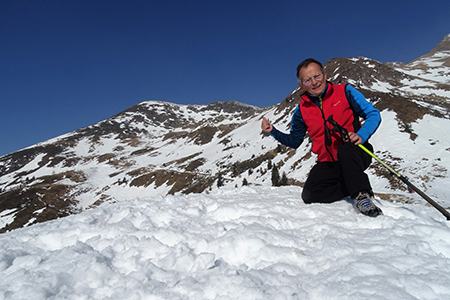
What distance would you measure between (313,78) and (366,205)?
2.25 meters

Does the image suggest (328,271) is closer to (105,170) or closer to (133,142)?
(105,170)

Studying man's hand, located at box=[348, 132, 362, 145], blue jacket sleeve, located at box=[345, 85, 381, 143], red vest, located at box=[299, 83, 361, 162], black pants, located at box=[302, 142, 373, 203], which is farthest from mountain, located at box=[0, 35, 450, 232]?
man's hand, located at box=[348, 132, 362, 145]

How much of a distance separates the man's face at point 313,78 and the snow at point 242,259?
7.02ft

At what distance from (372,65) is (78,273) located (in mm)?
54159

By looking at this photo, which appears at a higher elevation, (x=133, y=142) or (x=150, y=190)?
(x=133, y=142)

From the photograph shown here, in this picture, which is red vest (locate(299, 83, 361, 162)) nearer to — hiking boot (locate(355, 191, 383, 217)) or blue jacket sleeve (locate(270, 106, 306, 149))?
blue jacket sleeve (locate(270, 106, 306, 149))

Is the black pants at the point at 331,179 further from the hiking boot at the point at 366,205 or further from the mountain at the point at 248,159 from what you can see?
the mountain at the point at 248,159

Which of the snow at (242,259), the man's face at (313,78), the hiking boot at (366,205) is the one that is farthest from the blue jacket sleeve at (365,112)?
the snow at (242,259)

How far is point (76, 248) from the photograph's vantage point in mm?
2709

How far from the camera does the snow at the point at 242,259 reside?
6.46 ft

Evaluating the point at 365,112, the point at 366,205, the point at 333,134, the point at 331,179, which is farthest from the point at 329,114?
the point at 366,205

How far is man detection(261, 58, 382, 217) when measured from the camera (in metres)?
3.69

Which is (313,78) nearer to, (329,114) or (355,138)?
(329,114)

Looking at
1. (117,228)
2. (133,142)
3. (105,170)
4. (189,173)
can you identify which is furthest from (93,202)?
(133,142)
